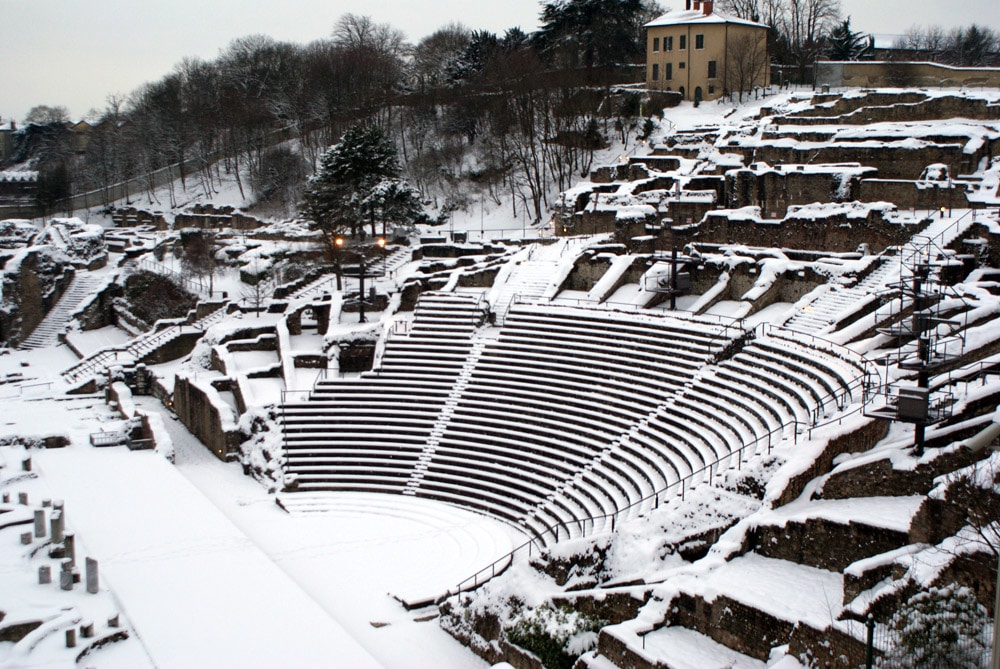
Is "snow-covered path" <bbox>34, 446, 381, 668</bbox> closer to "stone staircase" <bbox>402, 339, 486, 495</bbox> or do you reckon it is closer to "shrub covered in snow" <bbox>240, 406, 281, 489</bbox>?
"shrub covered in snow" <bbox>240, 406, 281, 489</bbox>

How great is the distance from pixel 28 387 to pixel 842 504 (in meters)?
32.0

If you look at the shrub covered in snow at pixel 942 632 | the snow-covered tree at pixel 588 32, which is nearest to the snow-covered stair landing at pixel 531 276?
the shrub covered in snow at pixel 942 632

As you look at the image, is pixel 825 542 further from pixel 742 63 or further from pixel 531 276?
pixel 742 63

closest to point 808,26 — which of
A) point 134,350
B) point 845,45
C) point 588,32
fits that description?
point 845,45

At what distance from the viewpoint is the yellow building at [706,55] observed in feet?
175

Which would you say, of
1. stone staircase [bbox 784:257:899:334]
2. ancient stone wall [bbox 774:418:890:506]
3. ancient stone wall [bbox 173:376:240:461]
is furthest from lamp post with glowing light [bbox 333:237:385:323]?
ancient stone wall [bbox 774:418:890:506]

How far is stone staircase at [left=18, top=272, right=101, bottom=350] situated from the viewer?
44938 millimetres

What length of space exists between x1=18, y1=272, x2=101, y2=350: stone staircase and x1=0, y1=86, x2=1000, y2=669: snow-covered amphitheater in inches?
16.8

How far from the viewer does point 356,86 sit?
6438cm

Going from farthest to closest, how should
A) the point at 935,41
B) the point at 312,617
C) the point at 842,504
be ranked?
1. the point at 935,41
2. the point at 312,617
3. the point at 842,504

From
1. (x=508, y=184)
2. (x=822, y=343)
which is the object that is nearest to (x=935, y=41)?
(x=508, y=184)

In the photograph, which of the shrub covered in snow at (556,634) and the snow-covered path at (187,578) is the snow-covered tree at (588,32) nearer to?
the snow-covered path at (187,578)

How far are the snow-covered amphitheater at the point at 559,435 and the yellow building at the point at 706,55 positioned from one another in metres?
8.72

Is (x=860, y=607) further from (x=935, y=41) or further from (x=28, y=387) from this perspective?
(x=935, y=41)
